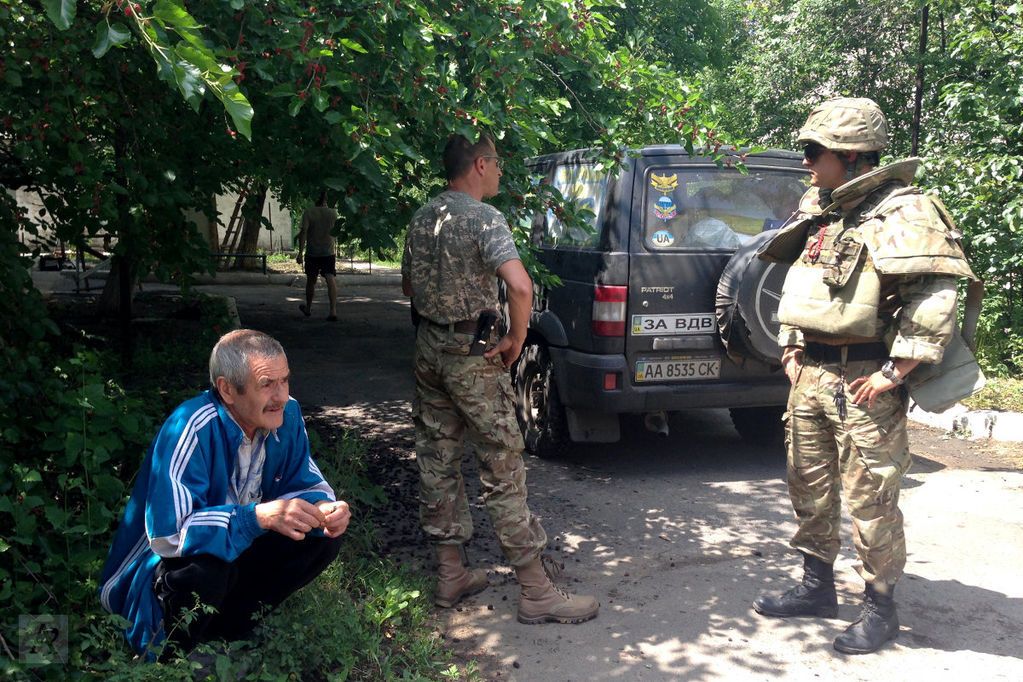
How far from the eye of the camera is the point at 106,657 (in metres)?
3.21

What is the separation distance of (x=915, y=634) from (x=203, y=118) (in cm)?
449

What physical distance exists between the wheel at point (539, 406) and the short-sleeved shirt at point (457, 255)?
6.85 ft

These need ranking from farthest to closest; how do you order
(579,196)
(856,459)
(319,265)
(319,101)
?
(319,265), (579,196), (856,459), (319,101)

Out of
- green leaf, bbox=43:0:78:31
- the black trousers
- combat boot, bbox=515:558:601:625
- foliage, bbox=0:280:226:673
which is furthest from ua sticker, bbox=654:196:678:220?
green leaf, bbox=43:0:78:31

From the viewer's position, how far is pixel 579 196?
6.11 m

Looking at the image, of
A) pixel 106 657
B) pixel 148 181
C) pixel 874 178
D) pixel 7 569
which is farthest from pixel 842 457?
pixel 148 181

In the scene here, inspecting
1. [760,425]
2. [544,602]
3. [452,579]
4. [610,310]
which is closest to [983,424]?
[760,425]

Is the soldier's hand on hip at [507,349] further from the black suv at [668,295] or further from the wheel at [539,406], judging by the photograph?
the wheel at [539,406]

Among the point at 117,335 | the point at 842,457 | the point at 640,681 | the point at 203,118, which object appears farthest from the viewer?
the point at 117,335

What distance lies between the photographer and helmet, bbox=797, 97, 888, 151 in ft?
11.9

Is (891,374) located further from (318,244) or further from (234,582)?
(318,244)

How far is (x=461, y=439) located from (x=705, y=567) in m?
1.31

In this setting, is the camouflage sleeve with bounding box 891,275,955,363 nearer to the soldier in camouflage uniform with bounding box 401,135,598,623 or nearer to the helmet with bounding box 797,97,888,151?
the helmet with bounding box 797,97,888,151

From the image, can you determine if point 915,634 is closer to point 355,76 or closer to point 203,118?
point 355,76
